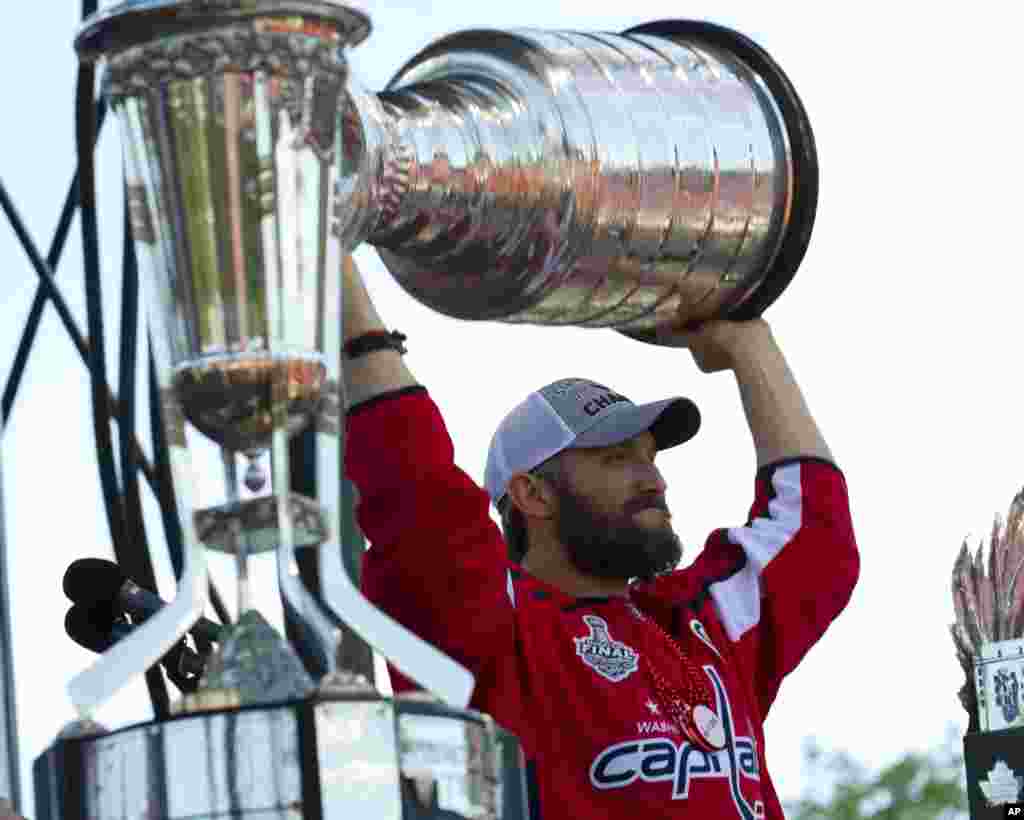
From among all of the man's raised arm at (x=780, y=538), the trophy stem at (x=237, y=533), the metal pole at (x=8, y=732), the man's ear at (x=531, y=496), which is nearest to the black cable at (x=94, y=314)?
the metal pole at (x=8, y=732)

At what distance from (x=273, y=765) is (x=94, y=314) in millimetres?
894

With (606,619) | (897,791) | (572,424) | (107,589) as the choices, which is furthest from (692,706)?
(897,791)

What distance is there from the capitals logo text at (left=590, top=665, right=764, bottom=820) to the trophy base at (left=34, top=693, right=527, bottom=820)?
1713mm

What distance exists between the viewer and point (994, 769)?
3.43 metres

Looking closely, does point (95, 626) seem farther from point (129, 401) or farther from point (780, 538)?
point (780, 538)

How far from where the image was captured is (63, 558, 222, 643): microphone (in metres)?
2.42

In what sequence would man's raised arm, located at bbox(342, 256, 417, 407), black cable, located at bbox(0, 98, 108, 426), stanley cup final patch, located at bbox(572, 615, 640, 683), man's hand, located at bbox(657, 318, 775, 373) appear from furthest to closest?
stanley cup final patch, located at bbox(572, 615, 640, 683)
man's hand, located at bbox(657, 318, 775, 373)
man's raised arm, located at bbox(342, 256, 417, 407)
black cable, located at bbox(0, 98, 108, 426)

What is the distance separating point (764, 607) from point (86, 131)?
156 centimetres

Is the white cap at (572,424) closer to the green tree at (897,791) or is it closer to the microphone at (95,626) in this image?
the microphone at (95,626)

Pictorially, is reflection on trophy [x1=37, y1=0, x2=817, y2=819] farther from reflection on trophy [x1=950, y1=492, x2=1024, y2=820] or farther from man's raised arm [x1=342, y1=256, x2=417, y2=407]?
reflection on trophy [x1=950, y1=492, x2=1024, y2=820]

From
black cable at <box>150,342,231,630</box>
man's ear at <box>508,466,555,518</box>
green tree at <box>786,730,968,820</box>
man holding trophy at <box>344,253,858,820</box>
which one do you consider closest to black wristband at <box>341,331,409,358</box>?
man holding trophy at <box>344,253,858,820</box>

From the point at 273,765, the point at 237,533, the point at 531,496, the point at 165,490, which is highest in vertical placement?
the point at 531,496

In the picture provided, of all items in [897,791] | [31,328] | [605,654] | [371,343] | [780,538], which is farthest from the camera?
[897,791]

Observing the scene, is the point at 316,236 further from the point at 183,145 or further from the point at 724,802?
the point at 724,802
